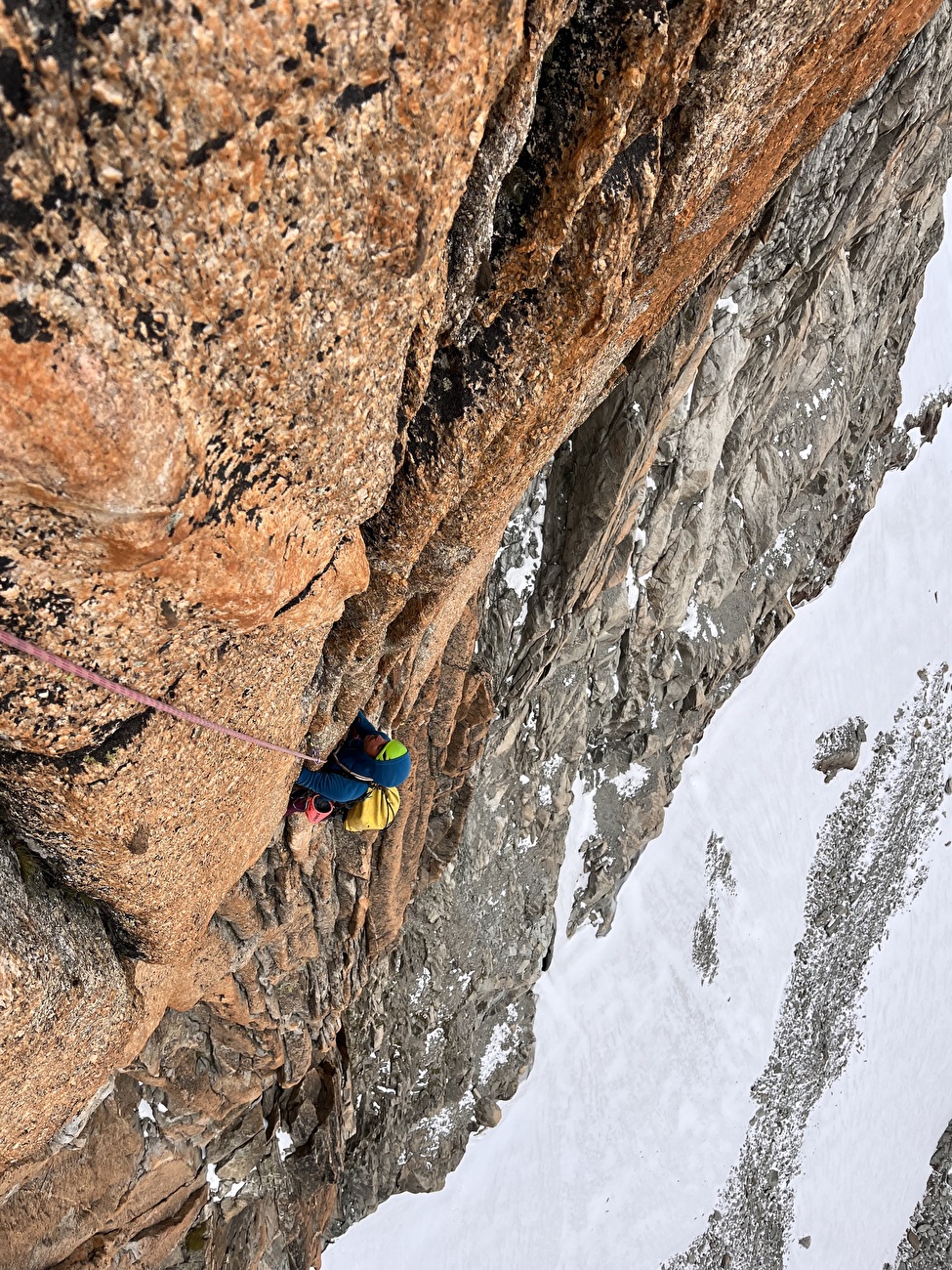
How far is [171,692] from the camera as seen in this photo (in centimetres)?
436

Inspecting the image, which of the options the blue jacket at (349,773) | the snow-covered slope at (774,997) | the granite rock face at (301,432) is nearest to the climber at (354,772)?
the blue jacket at (349,773)

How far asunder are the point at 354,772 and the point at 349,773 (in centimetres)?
5

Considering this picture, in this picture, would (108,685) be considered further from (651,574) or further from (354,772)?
(651,574)

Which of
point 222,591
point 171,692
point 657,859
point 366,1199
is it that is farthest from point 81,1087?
point 657,859

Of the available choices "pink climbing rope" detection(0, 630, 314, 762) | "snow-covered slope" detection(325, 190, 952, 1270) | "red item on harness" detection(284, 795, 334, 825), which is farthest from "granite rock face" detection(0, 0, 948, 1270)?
"snow-covered slope" detection(325, 190, 952, 1270)

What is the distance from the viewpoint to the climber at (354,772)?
22.7ft

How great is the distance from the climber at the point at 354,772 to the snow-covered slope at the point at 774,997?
343 inches

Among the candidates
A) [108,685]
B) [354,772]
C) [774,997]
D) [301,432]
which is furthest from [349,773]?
[774,997]

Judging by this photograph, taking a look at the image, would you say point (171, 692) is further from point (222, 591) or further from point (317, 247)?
point (317, 247)

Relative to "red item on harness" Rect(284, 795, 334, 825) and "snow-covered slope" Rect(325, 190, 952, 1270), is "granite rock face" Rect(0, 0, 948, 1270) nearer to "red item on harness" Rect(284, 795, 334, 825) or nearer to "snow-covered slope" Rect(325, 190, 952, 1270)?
"red item on harness" Rect(284, 795, 334, 825)

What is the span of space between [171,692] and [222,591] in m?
0.84

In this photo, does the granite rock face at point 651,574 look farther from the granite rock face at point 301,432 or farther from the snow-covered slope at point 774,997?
the snow-covered slope at point 774,997

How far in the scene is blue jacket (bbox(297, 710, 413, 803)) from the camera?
6922 mm

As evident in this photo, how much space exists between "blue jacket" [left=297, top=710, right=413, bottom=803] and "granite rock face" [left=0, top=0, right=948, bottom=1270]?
0.52 m
